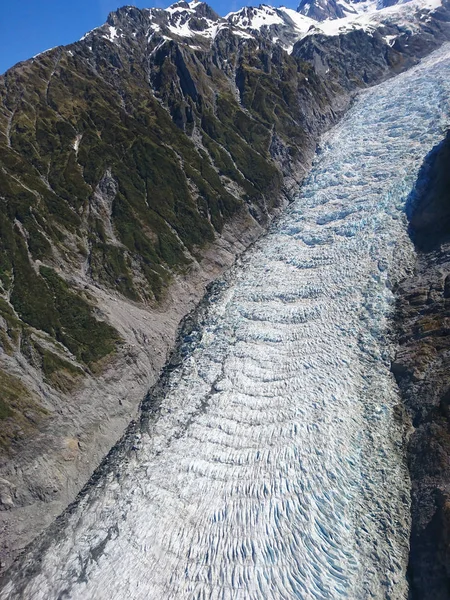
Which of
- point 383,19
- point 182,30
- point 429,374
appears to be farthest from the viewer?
point 383,19

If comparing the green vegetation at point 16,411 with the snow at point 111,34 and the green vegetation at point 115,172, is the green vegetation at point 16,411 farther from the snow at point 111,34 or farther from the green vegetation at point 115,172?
the snow at point 111,34

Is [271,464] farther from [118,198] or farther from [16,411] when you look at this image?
[118,198]

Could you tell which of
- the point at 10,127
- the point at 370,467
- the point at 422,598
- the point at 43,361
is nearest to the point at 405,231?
the point at 370,467

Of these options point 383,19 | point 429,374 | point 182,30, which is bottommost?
point 429,374

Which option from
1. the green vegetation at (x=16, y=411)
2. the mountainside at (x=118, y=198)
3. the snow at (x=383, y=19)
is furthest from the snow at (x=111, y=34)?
the green vegetation at (x=16, y=411)

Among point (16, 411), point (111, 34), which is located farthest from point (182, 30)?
point (16, 411)

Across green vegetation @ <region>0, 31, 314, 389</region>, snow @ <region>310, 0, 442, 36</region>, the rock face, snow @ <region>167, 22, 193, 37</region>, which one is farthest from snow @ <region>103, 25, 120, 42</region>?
the rock face
